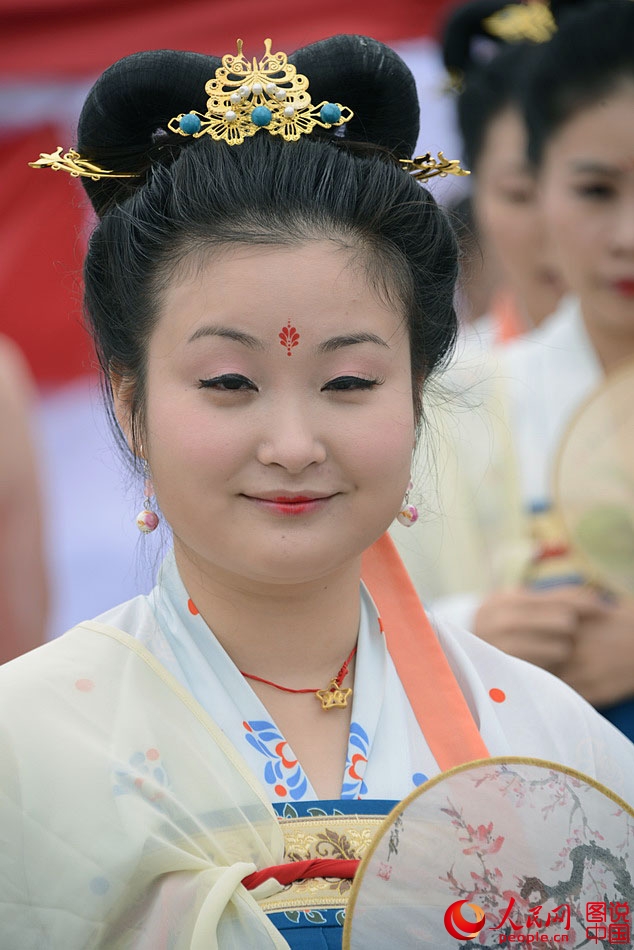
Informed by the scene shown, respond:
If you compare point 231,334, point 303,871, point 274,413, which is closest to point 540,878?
point 303,871

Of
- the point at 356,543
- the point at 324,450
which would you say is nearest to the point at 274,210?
the point at 324,450

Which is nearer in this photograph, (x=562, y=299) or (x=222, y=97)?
(x=222, y=97)

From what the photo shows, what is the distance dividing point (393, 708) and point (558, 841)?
309mm

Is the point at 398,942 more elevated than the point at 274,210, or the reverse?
the point at 274,210

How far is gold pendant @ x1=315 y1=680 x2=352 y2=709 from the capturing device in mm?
1864

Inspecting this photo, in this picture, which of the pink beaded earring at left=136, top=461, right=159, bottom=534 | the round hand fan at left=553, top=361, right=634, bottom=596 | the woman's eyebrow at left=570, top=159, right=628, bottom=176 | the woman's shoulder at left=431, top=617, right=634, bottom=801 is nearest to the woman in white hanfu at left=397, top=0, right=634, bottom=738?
the woman's eyebrow at left=570, top=159, right=628, bottom=176

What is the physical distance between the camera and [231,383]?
1.71m

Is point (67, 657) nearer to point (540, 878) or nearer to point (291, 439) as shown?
point (291, 439)

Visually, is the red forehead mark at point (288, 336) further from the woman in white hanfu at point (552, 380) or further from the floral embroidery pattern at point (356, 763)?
the woman in white hanfu at point (552, 380)

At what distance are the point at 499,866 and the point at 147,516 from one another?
0.63 metres

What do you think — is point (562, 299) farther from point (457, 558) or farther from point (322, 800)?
point (322, 800)

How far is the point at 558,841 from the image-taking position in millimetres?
1665

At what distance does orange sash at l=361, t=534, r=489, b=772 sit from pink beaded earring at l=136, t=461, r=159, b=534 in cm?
30

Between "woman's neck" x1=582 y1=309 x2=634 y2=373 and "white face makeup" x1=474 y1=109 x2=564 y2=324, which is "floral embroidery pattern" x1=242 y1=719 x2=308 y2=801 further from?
"white face makeup" x1=474 y1=109 x2=564 y2=324
